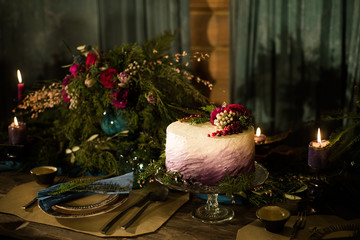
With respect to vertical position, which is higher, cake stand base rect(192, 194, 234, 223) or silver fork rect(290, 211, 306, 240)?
silver fork rect(290, 211, 306, 240)

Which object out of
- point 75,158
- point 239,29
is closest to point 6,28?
point 239,29

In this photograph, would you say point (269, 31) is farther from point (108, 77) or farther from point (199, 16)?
point (108, 77)

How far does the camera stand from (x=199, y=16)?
2916 mm

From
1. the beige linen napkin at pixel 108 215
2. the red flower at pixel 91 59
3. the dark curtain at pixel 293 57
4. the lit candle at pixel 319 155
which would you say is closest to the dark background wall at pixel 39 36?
the dark curtain at pixel 293 57

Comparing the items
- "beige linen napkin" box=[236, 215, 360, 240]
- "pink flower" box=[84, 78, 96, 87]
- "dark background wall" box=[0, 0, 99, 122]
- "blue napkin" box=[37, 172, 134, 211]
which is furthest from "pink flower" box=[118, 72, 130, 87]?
"dark background wall" box=[0, 0, 99, 122]

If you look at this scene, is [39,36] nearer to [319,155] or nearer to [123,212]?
[123,212]

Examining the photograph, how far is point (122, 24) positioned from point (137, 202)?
197 centimetres

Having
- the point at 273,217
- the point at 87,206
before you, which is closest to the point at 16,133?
the point at 87,206

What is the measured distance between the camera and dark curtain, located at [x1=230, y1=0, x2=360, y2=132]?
92.4 inches

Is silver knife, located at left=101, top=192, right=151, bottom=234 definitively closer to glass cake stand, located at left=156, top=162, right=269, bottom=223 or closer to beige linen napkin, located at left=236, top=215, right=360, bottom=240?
glass cake stand, located at left=156, top=162, right=269, bottom=223

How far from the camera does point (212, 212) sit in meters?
1.21

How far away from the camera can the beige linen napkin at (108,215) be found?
1109mm

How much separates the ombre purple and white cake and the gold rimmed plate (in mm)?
239

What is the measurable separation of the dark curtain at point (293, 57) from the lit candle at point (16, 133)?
4.96ft
